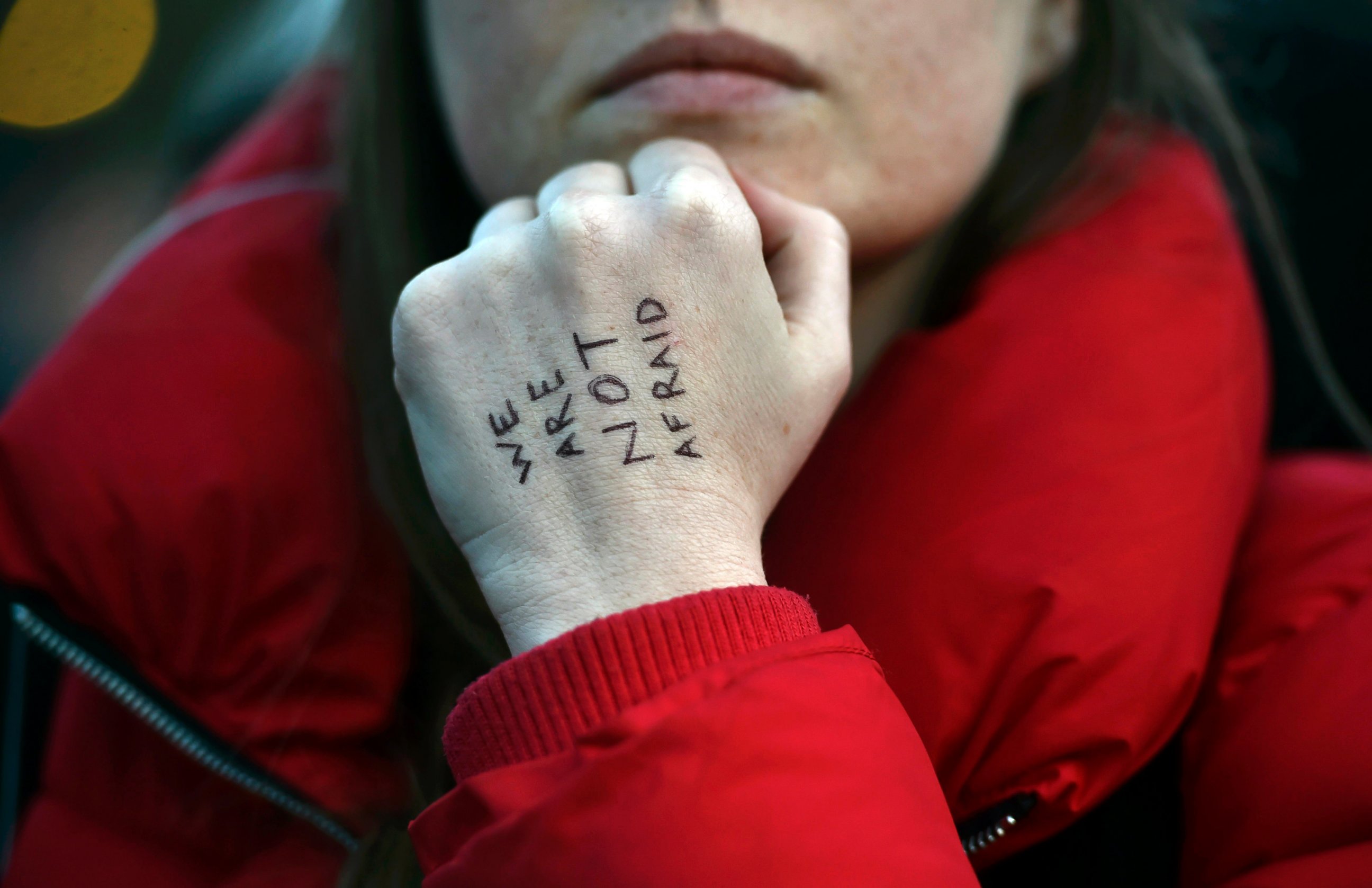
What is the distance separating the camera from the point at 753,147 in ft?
3.21

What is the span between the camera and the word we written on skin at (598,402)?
0.79m

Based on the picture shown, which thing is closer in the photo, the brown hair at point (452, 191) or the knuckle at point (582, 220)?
the knuckle at point (582, 220)

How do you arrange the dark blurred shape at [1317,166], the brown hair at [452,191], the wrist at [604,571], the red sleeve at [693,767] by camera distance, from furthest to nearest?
the dark blurred shape at [1317,166]
the brown hair at [452,191]
the wrist at [604,571]
the red sleeve at [693,767]

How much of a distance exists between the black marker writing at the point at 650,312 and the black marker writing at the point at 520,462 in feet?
0.44

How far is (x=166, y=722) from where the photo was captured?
997 mm

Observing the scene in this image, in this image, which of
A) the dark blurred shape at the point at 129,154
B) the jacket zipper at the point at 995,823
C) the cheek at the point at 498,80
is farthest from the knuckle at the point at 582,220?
the dark blurred shape at the point at 129,154

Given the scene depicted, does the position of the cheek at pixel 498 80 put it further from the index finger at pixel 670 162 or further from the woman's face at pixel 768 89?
the index finger at pixel 670 162

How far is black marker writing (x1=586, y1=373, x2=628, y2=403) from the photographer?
2.60 ft

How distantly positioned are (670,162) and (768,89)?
0.13 m

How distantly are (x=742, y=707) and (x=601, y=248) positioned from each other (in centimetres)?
36

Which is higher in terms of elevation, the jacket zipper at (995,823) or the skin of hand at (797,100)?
the skin of hand at (797,100)

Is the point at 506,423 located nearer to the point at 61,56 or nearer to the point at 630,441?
the point at 630,441

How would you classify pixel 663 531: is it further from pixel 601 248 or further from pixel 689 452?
pixel 601 248

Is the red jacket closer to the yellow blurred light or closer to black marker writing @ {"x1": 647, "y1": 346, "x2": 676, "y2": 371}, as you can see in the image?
black marker writing @ {"x1": 647, "y1": 346, "x2": 676, "y2": 371}
